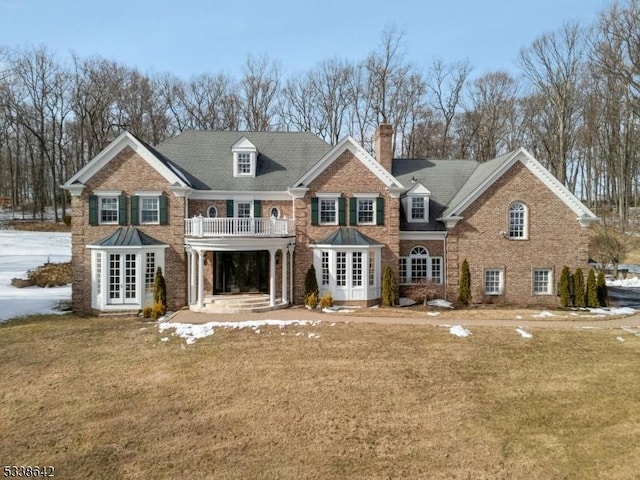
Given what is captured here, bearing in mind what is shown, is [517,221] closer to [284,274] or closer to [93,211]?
[284,274]

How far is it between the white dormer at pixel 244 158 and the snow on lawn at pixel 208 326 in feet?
26.9

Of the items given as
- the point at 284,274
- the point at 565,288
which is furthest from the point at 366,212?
the point at 565,288

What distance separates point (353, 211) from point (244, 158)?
20.2 ft

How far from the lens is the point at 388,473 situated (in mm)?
7812

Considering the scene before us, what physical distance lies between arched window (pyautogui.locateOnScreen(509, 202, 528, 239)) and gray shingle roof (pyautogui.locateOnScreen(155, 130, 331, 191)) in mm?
9964

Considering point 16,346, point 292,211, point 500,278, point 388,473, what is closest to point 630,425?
point 388,473

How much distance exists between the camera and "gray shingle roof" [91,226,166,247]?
1830 cm

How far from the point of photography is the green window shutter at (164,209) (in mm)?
19141

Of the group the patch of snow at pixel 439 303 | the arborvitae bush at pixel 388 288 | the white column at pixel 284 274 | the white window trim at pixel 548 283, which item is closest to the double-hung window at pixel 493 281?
the white window trim at pixel 548 283

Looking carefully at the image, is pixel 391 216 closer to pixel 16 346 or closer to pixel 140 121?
pixel 16 346

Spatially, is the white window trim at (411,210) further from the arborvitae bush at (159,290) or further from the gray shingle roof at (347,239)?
the arborvitae bush at (159,290)

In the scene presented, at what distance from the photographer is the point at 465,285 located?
2033cm

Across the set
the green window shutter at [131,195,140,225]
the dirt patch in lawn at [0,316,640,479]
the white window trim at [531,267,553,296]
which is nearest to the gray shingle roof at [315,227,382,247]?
the dirt patch in lawn at [0,316,640,479]

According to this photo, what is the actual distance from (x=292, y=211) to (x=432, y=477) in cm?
1470
